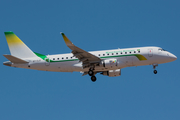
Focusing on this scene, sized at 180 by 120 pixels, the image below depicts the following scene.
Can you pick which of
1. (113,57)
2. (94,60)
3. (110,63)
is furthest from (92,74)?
(113,57)

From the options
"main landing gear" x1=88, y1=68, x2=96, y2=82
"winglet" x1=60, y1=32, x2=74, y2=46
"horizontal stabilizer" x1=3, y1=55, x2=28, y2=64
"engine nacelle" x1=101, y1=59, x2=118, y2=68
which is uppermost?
"winglet" x1=60, y1=32, x2=74, y2=46

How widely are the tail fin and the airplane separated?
0.30 m

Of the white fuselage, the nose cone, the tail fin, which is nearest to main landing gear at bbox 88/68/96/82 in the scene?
the white fuselage

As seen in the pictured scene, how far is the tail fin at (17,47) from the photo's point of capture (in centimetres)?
5341

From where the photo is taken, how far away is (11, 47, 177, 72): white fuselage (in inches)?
1948

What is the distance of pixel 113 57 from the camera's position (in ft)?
163

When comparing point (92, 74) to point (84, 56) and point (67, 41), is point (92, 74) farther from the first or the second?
point (67, 41)

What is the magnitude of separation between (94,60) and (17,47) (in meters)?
14.4

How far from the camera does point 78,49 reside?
4747 centimetres

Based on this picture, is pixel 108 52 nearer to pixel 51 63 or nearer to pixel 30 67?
pixel 51 63

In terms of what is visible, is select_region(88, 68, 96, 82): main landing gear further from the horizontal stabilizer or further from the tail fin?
the horizontal stabilizer

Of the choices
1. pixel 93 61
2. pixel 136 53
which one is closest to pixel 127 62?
pixel 136 53

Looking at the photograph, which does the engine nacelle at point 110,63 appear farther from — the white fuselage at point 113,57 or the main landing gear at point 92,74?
the main landing gear at point 92,74

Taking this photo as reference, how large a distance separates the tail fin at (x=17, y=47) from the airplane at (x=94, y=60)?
0.30 meters
